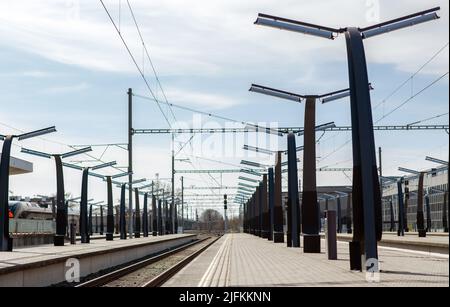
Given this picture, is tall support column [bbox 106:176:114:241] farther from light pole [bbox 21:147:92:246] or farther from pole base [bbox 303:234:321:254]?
pole base [bbox 303:234:321:254]

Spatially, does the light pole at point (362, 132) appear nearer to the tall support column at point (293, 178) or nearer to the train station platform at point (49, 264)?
the train station platform at point (49, 264)

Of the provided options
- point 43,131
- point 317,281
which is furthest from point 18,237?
point 317,281

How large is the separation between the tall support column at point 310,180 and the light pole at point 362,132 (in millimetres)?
10114

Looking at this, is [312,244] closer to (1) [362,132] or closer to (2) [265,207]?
(1) [362,132]

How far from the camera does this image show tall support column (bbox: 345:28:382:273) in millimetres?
16172

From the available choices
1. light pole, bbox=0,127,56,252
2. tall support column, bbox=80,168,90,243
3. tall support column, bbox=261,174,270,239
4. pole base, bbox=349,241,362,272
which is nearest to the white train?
tall support column, bbox=261,174,270,239

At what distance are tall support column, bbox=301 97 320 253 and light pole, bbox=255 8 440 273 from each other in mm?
10114

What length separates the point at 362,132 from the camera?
16.4m

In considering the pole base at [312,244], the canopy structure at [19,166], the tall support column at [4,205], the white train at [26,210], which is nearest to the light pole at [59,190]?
the tall support column at [4,205]

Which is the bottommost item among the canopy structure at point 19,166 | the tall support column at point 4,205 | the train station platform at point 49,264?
the train station platform at point 49,264

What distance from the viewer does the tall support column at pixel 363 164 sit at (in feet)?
53.1

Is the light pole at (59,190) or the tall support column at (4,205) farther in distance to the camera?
the light pole at (59,190)
